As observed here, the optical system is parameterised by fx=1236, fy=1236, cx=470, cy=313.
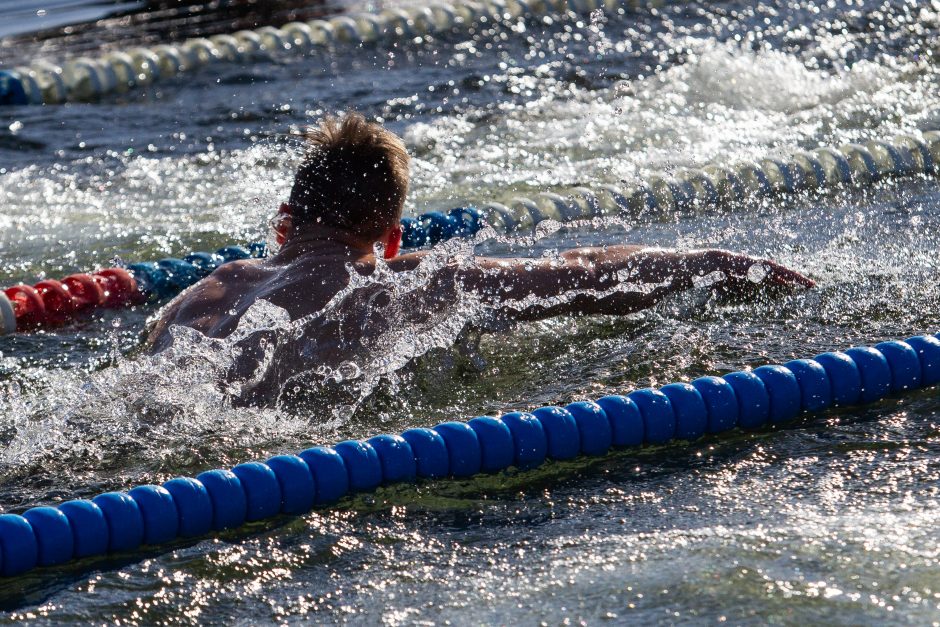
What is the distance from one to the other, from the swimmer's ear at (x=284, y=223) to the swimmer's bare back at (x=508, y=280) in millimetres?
68

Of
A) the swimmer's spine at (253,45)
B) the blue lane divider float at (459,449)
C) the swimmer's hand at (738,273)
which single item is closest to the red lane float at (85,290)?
the blue lane divider float at (459,449)

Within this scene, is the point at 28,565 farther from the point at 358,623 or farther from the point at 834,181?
the point at 834,181

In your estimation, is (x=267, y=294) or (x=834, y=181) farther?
(x=834, y=181)

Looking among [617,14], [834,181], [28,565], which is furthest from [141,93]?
[28,565]

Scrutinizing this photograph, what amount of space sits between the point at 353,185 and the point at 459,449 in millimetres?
833

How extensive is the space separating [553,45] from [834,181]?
10.4ft

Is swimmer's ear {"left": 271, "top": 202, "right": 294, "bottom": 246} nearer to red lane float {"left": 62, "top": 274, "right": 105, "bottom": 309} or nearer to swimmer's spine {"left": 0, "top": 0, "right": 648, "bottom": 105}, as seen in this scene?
red lane float {"left": 62, "top": 274, "right": 105, "bottom": 309}

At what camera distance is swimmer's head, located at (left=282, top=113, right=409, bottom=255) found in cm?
328

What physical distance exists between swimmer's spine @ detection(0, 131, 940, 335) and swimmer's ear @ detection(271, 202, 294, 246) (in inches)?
48.6

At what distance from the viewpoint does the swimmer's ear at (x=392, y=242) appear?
336 cm

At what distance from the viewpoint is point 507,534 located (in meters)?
2.51

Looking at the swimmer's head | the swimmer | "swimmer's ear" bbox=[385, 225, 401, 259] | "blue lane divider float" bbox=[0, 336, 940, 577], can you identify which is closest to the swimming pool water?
"blue lane divider float" bbox=[0, 336, 940, 577]

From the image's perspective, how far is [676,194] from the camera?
5.26 m

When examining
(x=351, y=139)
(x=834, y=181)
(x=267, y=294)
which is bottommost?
(x=834, y=181)
